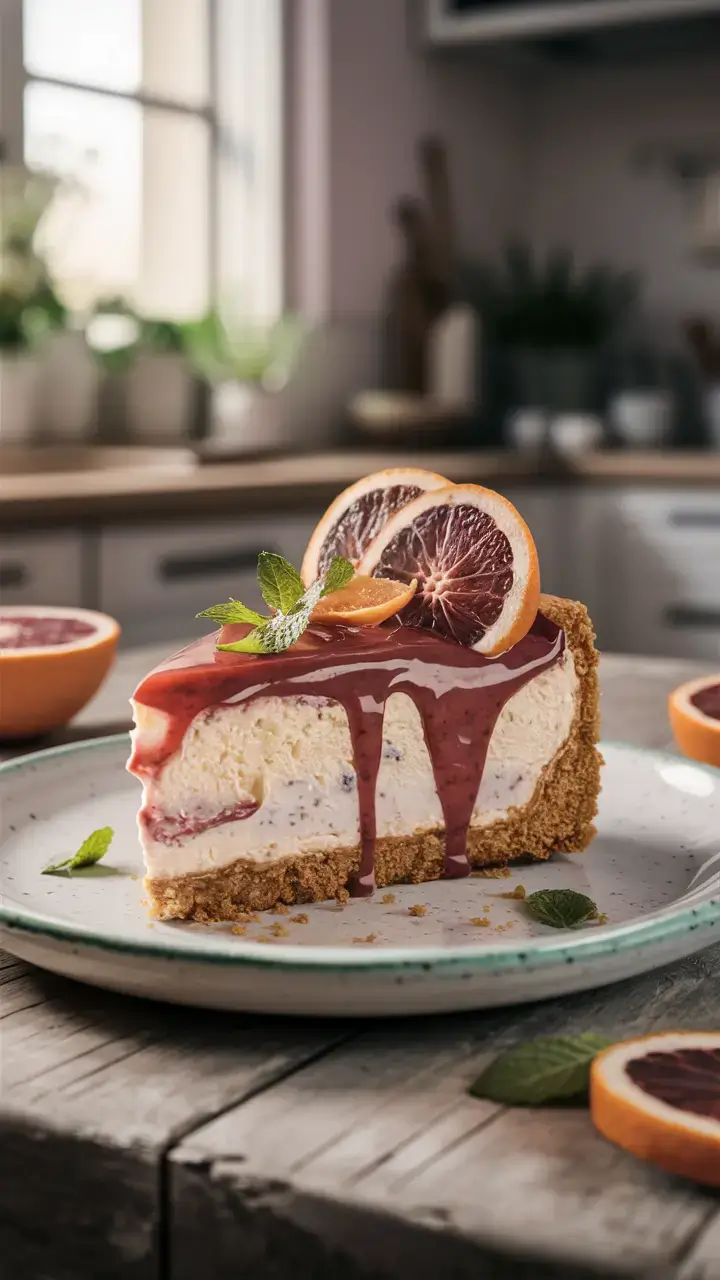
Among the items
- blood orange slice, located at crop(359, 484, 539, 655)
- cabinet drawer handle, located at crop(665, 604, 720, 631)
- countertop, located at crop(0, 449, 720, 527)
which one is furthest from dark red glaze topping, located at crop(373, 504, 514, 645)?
cabinet drawer handle, located at crop(665, 604, 720, 631)

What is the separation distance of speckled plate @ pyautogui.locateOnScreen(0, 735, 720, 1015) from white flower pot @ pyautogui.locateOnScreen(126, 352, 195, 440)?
106 inches

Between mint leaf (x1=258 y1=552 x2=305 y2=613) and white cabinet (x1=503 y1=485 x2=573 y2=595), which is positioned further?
white cabinet (x1=503 y1=485 x2=573 y2=595)

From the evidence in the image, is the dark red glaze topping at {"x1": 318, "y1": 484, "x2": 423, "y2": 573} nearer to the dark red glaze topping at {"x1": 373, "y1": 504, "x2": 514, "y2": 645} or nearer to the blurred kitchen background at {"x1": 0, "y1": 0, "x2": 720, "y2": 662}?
the dark red glaze topping at {"x1": 373, "y1": 504, "x2": 514, "y2": 645}

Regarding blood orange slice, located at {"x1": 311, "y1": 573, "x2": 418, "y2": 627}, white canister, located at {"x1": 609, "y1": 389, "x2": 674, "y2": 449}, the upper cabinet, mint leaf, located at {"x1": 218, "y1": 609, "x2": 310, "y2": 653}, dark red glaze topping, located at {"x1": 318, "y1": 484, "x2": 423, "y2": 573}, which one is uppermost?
the upper cabinet

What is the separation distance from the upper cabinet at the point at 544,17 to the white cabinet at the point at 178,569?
6.37ft

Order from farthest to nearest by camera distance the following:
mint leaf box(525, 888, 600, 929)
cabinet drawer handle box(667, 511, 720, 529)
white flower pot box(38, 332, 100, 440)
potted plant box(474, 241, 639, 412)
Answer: potted plant box(474, 241, 639, 412), cabinet drawer handle box(667, 511, 720, 529), white flower pot box(38, 332, 100, 440), mint leaf box(525, 888, 600, 929)

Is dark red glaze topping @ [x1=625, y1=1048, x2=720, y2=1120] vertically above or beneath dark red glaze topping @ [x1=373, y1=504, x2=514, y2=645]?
beneath

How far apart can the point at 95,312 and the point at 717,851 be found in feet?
9.91

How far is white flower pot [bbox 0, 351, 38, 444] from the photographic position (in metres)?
3.28

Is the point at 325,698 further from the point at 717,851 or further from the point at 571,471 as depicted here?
the point at 571,471

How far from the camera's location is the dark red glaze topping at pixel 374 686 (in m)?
0.87

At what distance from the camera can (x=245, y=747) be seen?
35.3 inches

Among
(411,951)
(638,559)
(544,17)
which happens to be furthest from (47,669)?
(544,17)

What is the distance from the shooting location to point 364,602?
3.15 ft
